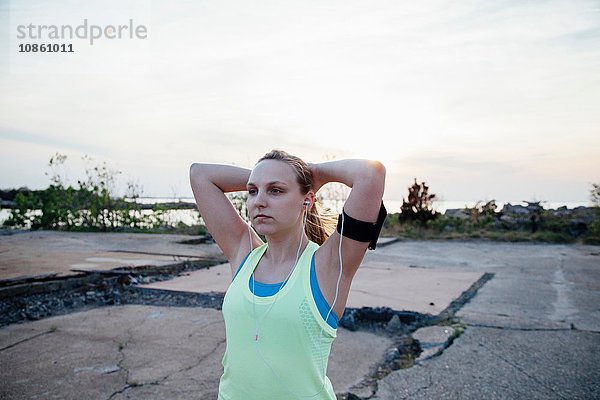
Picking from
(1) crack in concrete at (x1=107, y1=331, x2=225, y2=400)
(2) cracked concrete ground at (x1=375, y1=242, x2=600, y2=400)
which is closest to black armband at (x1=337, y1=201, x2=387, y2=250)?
(2) cracked concrete ground at (x1=375, y1=242, x2=600, y2=400)

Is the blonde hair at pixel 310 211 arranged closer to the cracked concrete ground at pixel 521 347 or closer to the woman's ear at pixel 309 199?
the woman's ear at pixel 309 199

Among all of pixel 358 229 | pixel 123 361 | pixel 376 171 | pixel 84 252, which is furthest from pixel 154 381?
pixel 84 252

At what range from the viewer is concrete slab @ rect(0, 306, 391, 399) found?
8.80 ft

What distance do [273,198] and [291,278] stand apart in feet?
0.89

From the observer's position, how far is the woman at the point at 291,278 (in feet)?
4.93

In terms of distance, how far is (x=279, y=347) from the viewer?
151 centimetres

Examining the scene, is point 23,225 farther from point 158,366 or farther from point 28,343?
point 158,366

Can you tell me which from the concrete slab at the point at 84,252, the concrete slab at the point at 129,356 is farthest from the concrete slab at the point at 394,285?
the concrete slab at the point at 84,252

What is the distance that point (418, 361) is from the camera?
3145 millimetres

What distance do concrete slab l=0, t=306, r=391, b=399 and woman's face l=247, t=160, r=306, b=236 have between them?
4.56 ft

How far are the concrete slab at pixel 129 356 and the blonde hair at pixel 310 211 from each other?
3.83ft

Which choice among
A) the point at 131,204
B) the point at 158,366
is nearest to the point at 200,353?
the point at 158,366

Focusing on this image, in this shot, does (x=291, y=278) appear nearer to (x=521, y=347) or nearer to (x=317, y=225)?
(x=317, y=225)

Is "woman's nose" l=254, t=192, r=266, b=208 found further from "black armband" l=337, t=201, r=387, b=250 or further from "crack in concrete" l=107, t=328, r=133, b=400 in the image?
"crack in concrete" l=107, t=328, r=133, b=400
